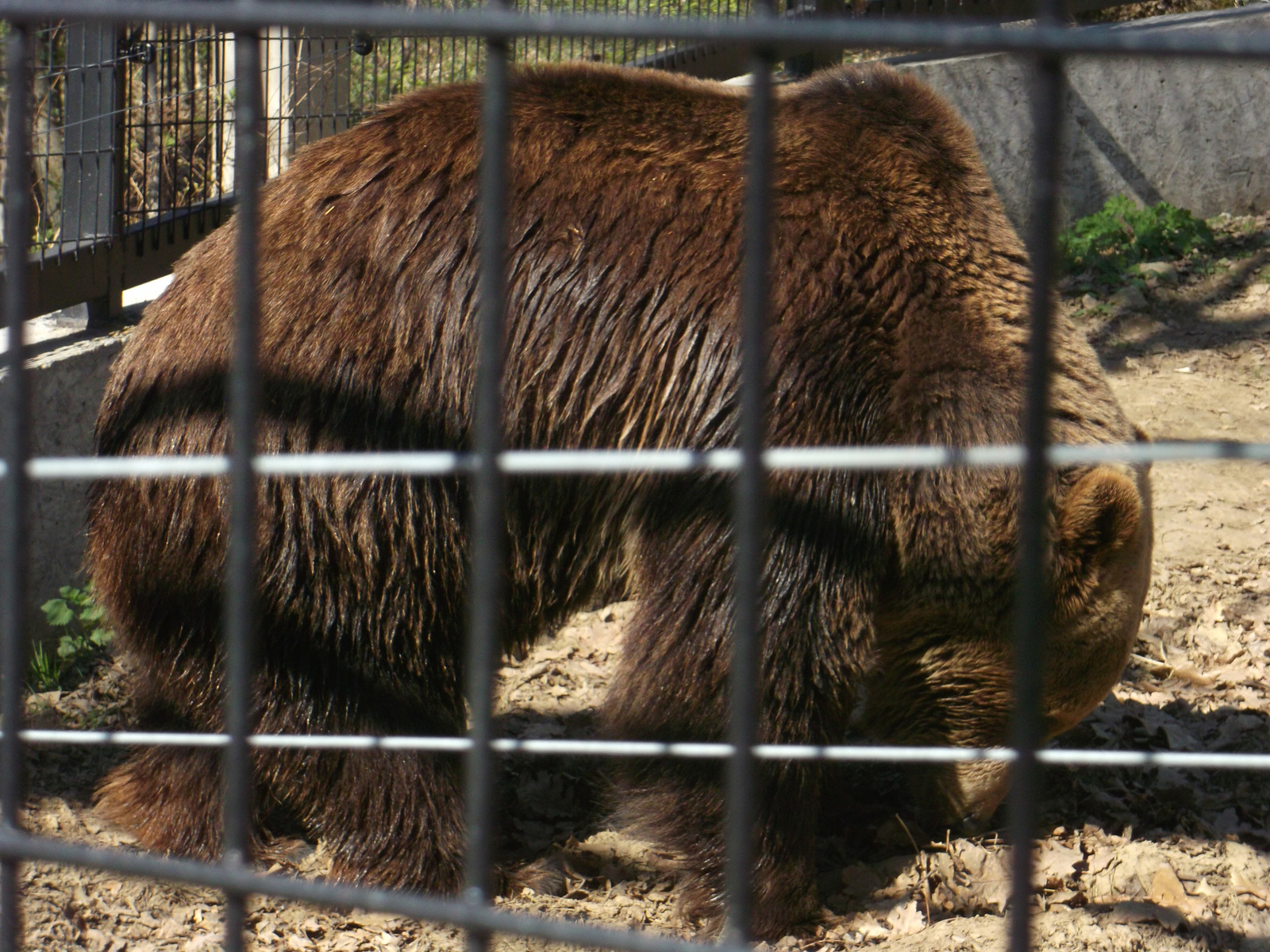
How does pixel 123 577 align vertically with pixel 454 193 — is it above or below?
below

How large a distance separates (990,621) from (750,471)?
96.3 inches

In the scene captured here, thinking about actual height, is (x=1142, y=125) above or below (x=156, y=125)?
above

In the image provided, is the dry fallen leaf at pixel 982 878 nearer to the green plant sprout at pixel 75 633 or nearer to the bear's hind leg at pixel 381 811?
the bear's hind leg at pixel 381 811

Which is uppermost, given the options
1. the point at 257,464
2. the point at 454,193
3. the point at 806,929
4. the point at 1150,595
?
the point at 454,193

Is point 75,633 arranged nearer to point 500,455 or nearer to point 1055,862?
point 1055,862

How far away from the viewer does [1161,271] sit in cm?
752

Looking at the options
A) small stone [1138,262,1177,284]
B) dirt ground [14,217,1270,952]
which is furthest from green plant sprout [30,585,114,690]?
small stone [1138,262,1177,284]

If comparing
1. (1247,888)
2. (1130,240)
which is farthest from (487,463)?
(1130,240)

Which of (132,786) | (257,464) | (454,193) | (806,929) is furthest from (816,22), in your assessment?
(132,786)

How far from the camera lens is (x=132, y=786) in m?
4.10

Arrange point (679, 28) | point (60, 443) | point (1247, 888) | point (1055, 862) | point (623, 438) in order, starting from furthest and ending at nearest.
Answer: point (60, 443) → point (1055, 862) → point (1247, 888) → point (623, 438) → point (679, 28)

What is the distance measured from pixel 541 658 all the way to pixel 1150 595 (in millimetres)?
2566

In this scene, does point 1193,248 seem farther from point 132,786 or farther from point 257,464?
point 257,464

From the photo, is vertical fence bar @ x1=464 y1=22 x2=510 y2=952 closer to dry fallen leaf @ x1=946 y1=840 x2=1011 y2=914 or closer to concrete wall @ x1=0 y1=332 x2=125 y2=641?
dry fallen leaf @ x1=946 y1=840 x2=1011 y2=914
